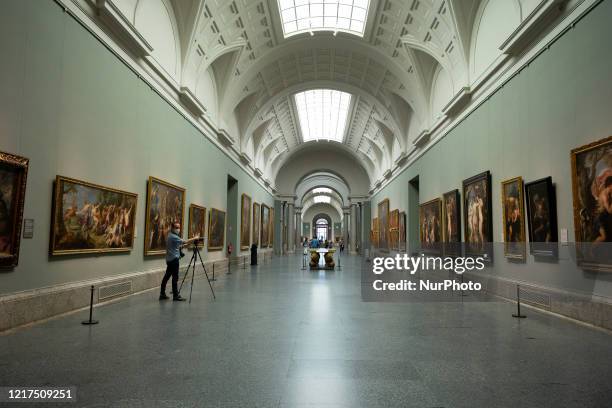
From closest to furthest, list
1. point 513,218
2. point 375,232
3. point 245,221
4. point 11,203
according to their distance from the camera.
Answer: point 11,203, point 513,218, point 245,221, point 375,232

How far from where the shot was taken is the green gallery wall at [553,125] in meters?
6.94

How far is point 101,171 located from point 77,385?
20.7 ft

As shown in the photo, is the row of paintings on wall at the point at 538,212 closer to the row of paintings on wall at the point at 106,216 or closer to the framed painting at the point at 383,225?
the row of paintings on wall at the point at 106,216

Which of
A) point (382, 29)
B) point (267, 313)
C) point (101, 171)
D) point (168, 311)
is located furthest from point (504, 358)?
point (382, 29)

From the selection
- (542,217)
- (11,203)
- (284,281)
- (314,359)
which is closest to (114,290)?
(11,203)

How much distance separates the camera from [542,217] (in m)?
8.46

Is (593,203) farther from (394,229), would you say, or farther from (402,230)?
→ (394,229)

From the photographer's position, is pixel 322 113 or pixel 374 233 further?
pixel 374 233

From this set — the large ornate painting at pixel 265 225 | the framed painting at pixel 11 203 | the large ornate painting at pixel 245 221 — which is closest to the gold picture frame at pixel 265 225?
the large ornate painting at pixel 265 225

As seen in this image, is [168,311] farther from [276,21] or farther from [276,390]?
[276,21]

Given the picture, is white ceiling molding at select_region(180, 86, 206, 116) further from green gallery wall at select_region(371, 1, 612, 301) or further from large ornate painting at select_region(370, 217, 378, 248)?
large ornate painting at select_region(370, 217, 378, 248)

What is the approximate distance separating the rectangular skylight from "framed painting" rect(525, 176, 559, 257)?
19341 millimetres

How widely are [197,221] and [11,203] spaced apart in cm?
944

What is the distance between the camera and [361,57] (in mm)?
20578
